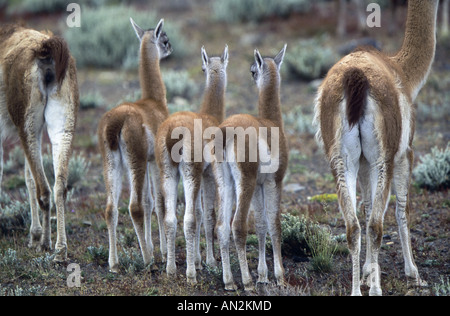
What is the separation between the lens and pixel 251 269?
21.6 ft

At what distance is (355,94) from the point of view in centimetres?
536

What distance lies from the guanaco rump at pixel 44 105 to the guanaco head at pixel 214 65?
5.37 ft

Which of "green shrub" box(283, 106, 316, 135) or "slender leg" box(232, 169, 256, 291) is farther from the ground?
"green shrub" box(283, 106, 316, 135)

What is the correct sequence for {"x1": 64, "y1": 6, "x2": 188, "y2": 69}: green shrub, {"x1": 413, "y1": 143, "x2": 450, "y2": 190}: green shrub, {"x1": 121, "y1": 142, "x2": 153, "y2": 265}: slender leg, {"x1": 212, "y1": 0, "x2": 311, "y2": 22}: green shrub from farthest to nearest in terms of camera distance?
{"x1": 212, "y1": 0, "x2": 311, "y2": 22}: green shrub → {"x1": 64, "y1": 6, "x2": 188, "y2": 69}: green shrub → {"x1": 413, "y1": 143, "x2": 450, "y2": 190}: green shrub → {"x1": 121, "y1": 142, "x2": 153, "y2": 265}: slender leg

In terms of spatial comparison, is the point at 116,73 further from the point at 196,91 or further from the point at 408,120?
the point at 408,120

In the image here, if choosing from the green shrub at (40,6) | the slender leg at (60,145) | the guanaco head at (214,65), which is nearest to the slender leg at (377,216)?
the guanaco head at (214,65)

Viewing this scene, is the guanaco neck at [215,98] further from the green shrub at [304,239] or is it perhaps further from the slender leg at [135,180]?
the green shrub at [304,239]

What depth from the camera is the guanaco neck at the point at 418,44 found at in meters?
6.46

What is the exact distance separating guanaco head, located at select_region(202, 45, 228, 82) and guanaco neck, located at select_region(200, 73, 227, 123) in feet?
0.14

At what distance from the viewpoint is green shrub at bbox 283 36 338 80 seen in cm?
1479

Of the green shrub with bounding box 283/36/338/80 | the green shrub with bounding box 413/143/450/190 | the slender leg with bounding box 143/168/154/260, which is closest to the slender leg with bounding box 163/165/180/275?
the slender leg with bounding box 143/168/154/260

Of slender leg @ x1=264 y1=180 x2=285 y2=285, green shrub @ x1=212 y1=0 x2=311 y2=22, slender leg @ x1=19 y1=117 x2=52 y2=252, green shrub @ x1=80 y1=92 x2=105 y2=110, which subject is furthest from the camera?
green shrub @ x1=212 y1=0 x2=311 y2=22

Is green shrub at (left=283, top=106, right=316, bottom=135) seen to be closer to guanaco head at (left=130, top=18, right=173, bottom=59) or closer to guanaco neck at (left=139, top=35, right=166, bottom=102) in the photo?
guanaco head at (left=130, top=18, right=173, bottom=59)
